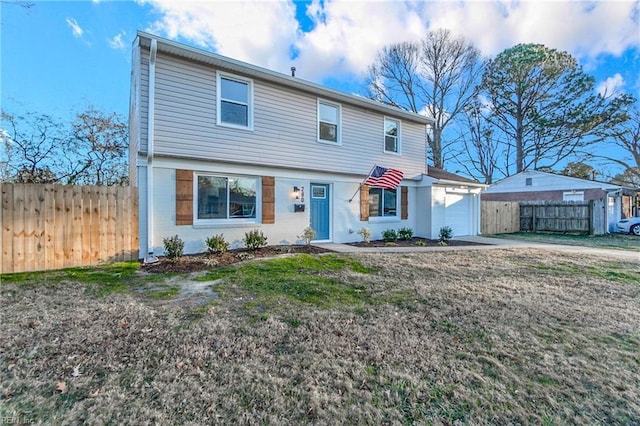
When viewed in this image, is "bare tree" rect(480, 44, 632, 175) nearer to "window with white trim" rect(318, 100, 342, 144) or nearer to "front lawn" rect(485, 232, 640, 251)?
"front lawn" rect(485, 232, 640, 251)

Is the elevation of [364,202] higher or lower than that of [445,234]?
higher

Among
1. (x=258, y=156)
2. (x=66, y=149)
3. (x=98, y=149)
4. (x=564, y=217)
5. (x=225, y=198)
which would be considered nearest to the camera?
(x=225, y=198)

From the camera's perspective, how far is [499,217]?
611 inches

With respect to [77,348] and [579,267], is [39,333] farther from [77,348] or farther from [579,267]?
[579,267]

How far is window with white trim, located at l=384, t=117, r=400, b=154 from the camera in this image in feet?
38.8

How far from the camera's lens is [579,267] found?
6723 millimetres

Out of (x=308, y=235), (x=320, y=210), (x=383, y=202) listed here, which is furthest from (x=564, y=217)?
(x=308, y=235)

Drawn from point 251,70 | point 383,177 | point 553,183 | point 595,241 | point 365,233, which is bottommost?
point 595,241

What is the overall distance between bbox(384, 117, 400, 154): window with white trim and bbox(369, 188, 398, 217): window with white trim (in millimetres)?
1633

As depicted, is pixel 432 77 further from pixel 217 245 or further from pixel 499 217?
pixel 217 245

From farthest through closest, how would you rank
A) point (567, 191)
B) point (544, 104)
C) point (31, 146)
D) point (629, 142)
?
1. point (629, 142)
2. point (544, 104)
3. point (567, 191)
4. point (31, 146)

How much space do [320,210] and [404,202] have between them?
12.6ft

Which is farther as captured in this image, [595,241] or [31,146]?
[595,241]

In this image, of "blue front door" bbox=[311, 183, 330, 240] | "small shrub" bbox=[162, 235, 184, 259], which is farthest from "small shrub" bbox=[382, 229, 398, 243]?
"small shrub" bbox=[162, 235, 184, 259]
